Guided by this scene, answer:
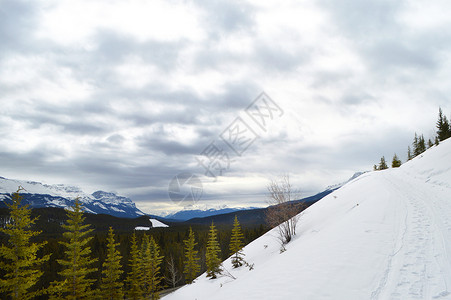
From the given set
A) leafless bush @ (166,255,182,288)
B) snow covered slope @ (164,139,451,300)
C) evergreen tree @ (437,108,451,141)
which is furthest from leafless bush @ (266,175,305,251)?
evergreen tree @ (437,108,451,141)

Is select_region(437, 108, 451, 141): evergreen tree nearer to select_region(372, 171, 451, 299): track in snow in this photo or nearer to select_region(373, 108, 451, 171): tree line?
select_region(373, 108, 451, 171): tree line

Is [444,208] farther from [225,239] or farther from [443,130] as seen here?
[225,239]

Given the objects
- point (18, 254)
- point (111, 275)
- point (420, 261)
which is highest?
point (420, 261)

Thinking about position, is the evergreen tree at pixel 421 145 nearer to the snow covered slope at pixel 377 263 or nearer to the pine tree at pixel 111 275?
the snow covered slope at pixel 377 263

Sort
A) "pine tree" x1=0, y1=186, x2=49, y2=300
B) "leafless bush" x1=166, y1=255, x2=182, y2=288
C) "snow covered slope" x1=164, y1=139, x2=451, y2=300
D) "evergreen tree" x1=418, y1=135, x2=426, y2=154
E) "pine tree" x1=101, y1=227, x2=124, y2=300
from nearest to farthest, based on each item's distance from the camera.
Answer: "snow covered slope" x1=164, y1=139, x2=451, y2=300
"pine tree" x1=0, y1=186, x2=49, y2=300
"pine tree" x1=101, y1=227, x2=124, y2=300
"leafless bush" x1=166, y1=255, x2=182, y2=288
"evergreen tree" x1=418, y1=135, x2=426, y2=154

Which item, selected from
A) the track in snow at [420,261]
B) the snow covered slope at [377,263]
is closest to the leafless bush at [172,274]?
the snow covered slope at [377,263]

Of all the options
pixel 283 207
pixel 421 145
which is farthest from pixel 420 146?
pixel 283 207

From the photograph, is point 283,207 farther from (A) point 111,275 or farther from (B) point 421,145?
(B) point 421,145

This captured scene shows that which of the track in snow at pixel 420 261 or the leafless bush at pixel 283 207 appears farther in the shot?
the leafless bush at pixel 283 207

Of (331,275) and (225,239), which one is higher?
(331,275)

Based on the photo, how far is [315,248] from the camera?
10195mm

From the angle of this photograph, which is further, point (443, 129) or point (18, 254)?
point (443, 129)

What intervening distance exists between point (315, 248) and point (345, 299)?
4842 millimetres

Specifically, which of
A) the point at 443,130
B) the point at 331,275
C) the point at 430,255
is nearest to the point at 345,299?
the point at 331,275
